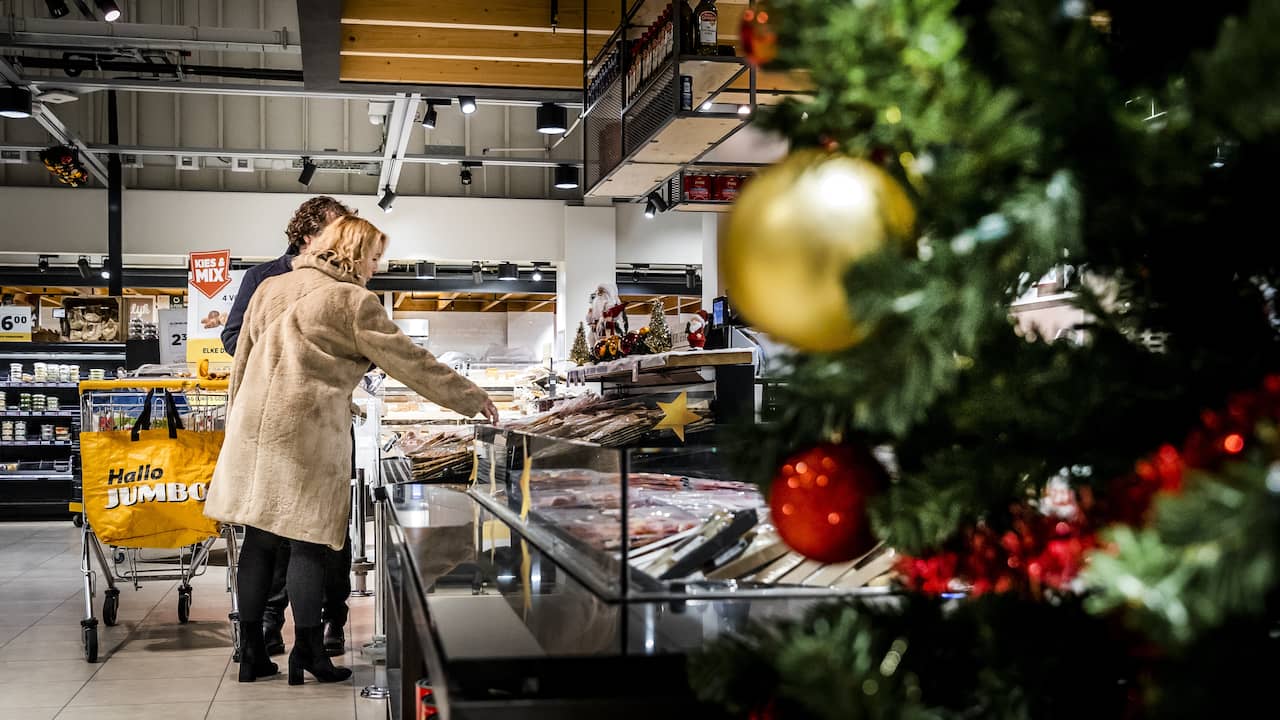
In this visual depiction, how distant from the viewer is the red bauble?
0.70m

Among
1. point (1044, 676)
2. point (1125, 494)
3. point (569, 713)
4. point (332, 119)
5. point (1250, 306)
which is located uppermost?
point (332, 119)

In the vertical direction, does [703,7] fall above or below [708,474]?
above

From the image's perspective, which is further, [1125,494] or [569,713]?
[569,713]

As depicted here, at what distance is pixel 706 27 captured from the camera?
4.19 m

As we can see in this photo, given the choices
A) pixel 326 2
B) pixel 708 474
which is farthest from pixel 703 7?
pixel 708 474

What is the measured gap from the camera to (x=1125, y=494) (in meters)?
0.58

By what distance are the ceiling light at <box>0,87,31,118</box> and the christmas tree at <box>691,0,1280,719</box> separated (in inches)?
366

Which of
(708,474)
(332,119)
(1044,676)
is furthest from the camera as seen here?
(332,119)

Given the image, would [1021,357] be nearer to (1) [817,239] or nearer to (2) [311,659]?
(1) [817,239]

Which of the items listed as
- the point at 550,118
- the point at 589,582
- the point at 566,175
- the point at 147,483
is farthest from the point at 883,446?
the point at 566,175

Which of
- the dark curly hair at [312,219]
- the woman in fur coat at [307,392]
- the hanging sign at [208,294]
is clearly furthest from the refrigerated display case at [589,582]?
the hanging sign at [208,294]

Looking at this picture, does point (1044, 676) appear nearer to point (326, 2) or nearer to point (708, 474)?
point (708, 474)

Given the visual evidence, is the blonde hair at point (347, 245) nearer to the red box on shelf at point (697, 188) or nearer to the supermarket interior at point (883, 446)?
the supermarket interior at point (883, 446)

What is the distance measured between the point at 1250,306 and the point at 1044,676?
27cm
